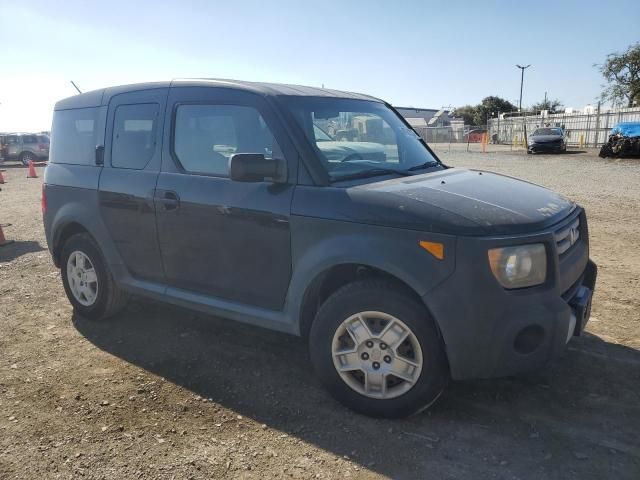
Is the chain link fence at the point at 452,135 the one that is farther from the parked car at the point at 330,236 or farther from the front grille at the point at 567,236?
the front grille at the point at 567,236

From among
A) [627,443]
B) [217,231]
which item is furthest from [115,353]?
[627,443]

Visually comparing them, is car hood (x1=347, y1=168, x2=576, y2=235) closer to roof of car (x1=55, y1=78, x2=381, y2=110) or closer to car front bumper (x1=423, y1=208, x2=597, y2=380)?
car front bumper (x1=423, y1=208, x2=597, y2=380)

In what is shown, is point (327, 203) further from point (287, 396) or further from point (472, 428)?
point (472, 428)

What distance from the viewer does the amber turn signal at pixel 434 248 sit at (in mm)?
2729

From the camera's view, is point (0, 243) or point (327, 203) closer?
point (327, 203)

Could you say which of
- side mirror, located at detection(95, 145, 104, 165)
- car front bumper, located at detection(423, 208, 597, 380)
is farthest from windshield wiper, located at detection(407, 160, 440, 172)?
side mirror, located at detection(95, 145, 104, 165)

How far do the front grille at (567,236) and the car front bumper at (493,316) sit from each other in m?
0.16

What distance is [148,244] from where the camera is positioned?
13.1 ft

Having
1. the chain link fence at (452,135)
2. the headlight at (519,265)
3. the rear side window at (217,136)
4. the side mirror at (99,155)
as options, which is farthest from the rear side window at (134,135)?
the chain link fence at (452,135)

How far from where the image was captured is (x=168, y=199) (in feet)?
12.3

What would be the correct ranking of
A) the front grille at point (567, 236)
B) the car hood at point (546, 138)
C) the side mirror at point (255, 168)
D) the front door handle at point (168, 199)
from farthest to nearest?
the car hood at point (546, 138), the front door handle at point (168, 199), the side mirror at point (255, 168), the front grille at point (567, 236)

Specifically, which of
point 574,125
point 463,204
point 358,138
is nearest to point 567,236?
point 463,204

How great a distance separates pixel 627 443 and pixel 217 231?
2.70m

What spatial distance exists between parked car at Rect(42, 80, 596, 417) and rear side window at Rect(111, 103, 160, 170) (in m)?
0.01
